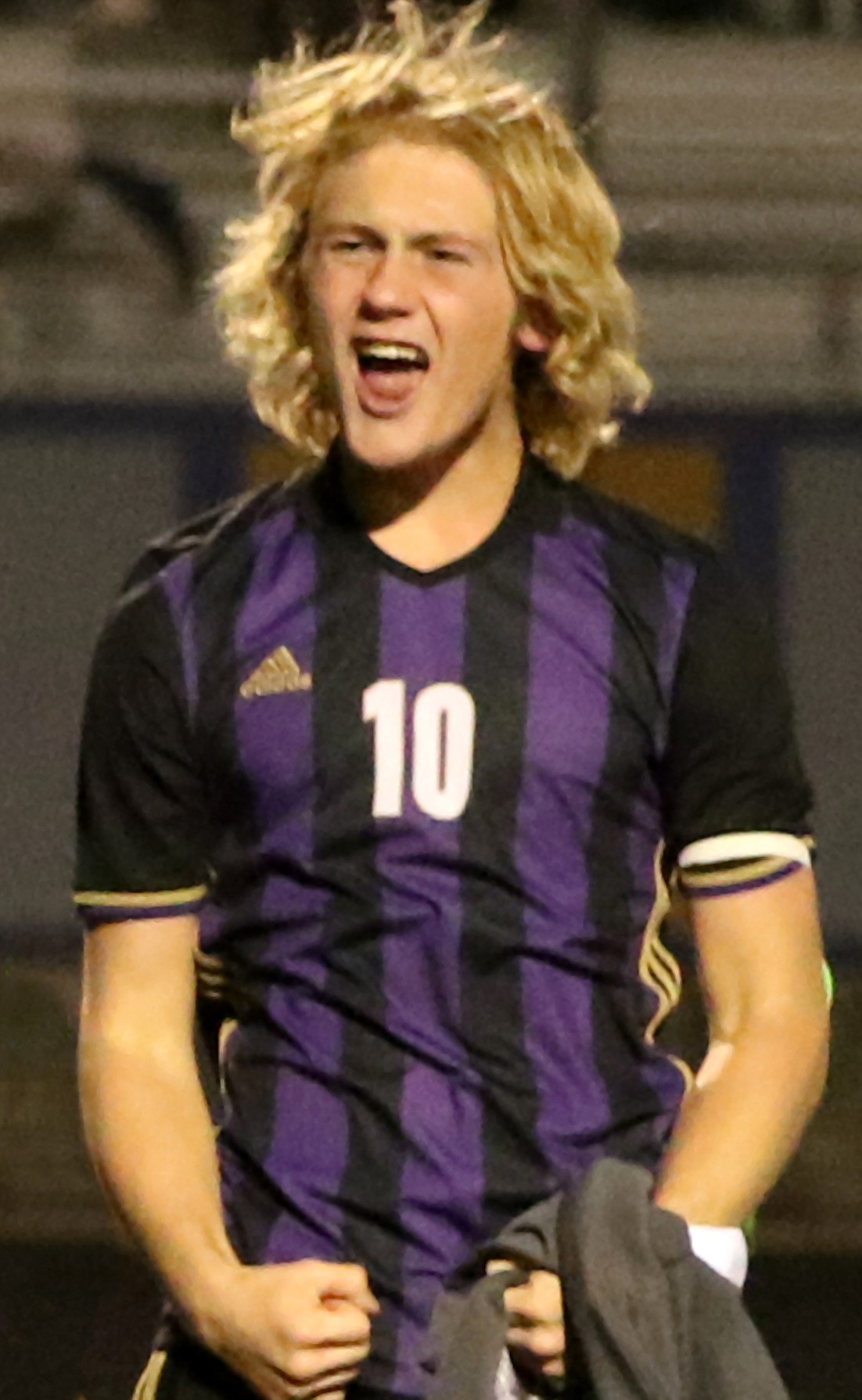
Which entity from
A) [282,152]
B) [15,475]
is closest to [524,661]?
[282,152]

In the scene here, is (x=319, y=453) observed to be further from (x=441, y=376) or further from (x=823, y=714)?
(x=823, y=714)

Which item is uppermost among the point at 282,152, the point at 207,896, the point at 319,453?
the point at 282,152

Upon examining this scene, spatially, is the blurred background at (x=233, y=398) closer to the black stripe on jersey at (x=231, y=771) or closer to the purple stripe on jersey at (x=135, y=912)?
the black stripe on jersey at (x=231, y=771)

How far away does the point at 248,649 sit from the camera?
1685 mm

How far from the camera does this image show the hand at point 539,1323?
1518 millimetres

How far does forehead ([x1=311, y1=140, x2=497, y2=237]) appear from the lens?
66.2 inches

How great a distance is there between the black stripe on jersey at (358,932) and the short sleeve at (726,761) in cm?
20

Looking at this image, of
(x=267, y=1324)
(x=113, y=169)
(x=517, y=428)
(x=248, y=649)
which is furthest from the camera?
(x=113, y=169)

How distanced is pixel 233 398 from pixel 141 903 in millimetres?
3807

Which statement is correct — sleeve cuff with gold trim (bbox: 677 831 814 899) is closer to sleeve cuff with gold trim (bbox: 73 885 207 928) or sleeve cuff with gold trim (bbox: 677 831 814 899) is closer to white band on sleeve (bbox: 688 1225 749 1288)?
white band on sleeve (bbox: 688 1225 749 1288)

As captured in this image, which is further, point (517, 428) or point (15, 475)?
point (15, 475)

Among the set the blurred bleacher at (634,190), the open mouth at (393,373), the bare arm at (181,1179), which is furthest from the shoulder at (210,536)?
the blurred bleacher at (634,190)

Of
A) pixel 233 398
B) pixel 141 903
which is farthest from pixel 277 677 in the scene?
pixel 233 398

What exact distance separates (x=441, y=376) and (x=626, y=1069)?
1.47 ft
